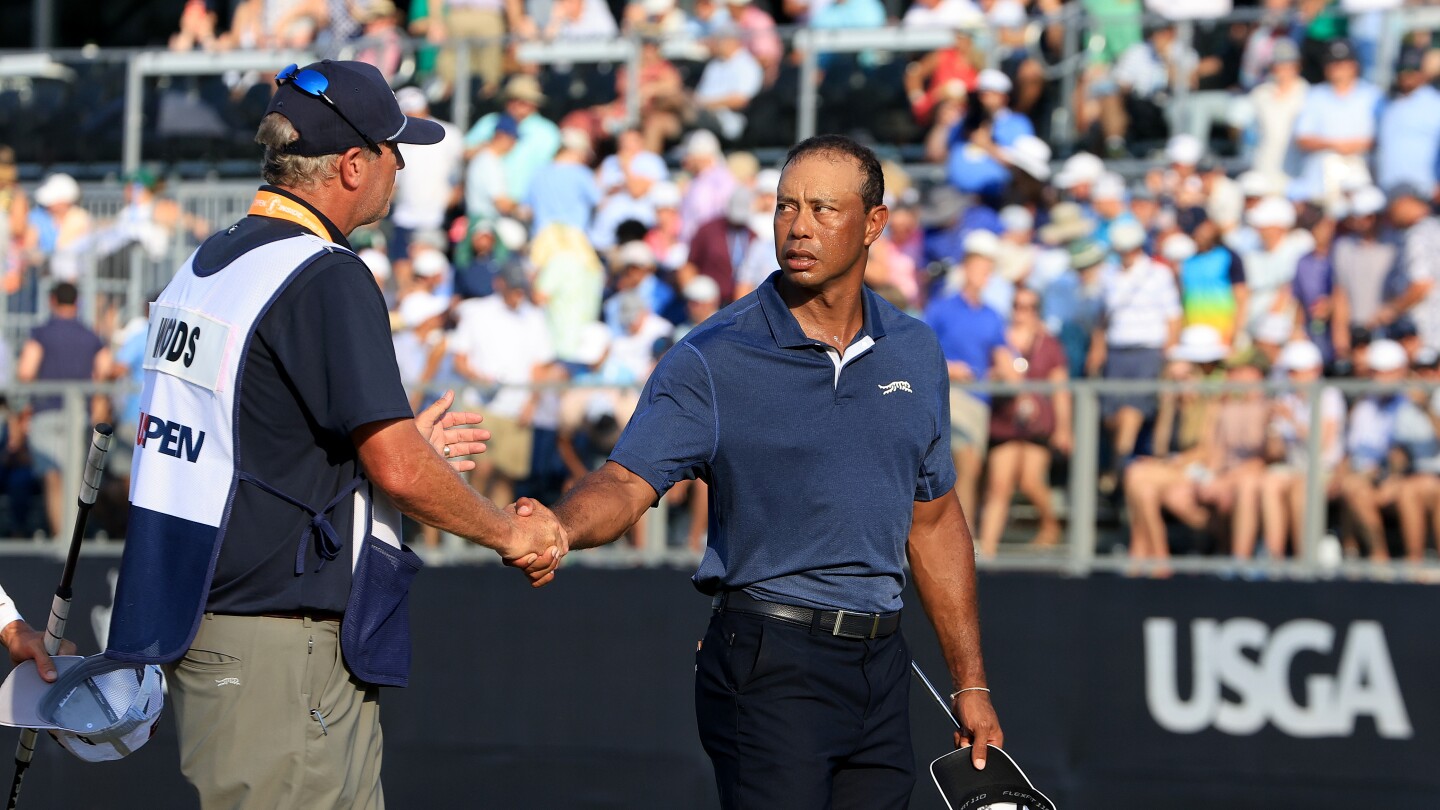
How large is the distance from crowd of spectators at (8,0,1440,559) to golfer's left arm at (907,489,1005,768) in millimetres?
3950

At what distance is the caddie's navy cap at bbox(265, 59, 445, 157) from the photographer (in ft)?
14.4

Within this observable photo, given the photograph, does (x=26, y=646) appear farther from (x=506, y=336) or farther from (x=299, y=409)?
(x=506, y=336)

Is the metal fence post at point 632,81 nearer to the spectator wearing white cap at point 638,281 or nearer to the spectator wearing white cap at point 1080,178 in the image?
the spectator wearing white cap at point 638,281

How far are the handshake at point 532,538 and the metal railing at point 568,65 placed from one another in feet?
29.6

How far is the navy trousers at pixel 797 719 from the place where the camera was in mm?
4613

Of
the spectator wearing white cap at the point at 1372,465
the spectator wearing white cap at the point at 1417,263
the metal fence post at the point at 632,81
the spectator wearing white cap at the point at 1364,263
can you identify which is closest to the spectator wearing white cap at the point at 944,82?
the metal fence post at the point at 632,81

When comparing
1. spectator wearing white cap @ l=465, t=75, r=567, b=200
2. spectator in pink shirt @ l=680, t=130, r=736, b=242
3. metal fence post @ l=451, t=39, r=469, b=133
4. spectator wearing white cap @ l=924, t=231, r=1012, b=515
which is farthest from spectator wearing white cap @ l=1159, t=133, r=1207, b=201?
metal fence post @ l=451, t=39, r=469, b=133

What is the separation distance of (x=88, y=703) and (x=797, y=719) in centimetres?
171

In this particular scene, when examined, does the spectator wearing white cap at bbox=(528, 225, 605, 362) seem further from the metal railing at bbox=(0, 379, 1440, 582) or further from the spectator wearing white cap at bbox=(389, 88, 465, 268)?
the metal railing at bbox=(0, 379, 1440, 582)

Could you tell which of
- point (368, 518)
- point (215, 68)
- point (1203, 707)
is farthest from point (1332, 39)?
point (368, 518)

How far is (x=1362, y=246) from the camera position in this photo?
11.0 meters

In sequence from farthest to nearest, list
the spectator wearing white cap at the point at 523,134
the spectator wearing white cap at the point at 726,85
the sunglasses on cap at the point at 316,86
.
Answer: the spectator wearing white cap at the point at 726,85
the spectator wearing white cap at the point at 523,134
the sunglasses on cap at the point at 316,86

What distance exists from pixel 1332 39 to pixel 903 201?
299cm

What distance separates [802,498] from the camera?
15.5 ft
